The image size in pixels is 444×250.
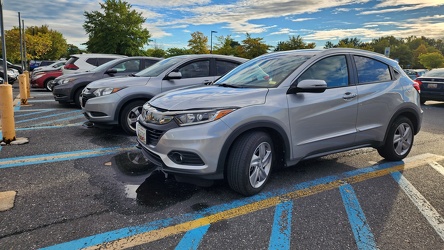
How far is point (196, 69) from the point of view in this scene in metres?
6.43

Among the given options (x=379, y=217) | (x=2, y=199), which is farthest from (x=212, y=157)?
(x=2, y=199)

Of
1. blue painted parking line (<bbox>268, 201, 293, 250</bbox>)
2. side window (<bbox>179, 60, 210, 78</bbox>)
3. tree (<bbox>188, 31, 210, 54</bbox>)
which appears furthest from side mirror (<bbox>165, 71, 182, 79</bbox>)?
tree (<bbox>188, 31, 210, 54</bbox>)

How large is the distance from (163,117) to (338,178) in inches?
92.4

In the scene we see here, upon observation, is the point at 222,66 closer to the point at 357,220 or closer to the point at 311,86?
the point at 311,86

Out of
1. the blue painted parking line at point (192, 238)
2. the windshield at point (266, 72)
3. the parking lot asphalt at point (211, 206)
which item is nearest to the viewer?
the blue painted parking line at point (192, 238)

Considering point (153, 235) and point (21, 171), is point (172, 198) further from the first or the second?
point (21, 171)

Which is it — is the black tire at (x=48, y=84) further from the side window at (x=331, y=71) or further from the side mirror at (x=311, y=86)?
the side mirror at (x=311, y=86)

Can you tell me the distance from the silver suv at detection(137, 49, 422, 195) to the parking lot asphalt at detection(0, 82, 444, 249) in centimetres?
35

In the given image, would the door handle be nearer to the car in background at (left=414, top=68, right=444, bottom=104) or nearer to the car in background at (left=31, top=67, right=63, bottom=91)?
the car in background at (left=414, top=68, right=444, bottom=104)

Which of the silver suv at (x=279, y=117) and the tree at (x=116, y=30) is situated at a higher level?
the tree at (x=116, y=30)

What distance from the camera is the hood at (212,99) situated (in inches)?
123

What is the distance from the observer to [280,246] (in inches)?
96.8

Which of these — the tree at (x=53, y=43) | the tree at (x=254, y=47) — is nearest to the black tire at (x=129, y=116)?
the tree at (x=254, y=47)

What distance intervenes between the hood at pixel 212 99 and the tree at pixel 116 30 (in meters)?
38.7
